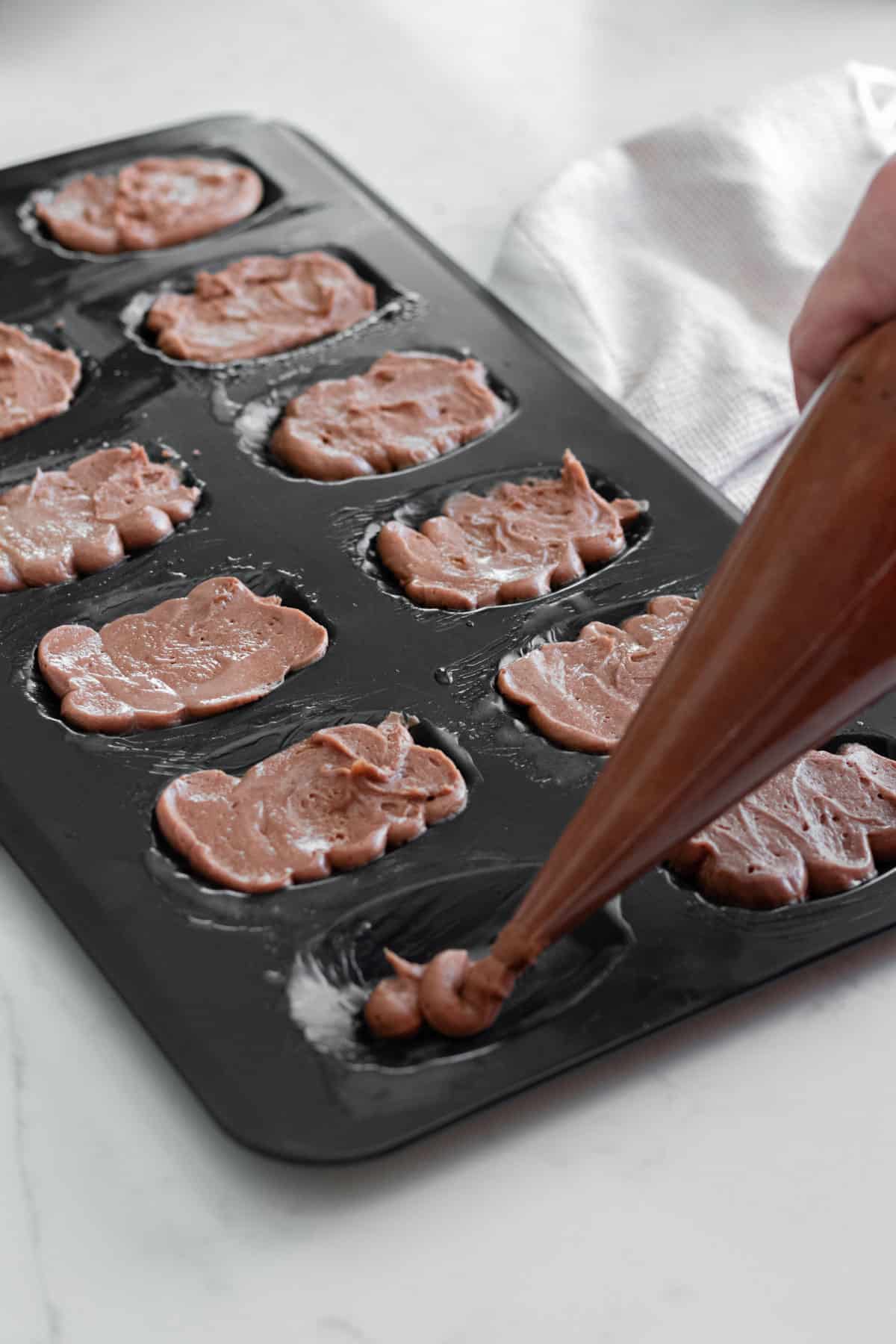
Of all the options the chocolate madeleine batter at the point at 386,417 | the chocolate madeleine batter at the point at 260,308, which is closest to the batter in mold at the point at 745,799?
the chocolate madeleine batter at the point at 386,417

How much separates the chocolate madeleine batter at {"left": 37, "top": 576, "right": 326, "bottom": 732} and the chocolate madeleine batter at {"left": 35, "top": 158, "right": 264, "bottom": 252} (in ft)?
2.09

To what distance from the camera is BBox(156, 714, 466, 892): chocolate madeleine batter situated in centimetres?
122

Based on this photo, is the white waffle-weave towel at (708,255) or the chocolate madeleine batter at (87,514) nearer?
the chocolate madeleine batter at (87,514)

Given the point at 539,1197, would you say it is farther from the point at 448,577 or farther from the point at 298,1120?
the point at 448,577

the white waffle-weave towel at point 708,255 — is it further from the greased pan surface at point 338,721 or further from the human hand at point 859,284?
the human hand at point 859,284

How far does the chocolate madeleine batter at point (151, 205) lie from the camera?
6.26 ft

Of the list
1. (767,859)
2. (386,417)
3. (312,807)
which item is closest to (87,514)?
(386,417)

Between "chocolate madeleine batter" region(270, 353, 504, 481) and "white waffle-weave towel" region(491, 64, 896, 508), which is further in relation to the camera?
"white waffle-weave towel" region(491, 64, 896, 508)

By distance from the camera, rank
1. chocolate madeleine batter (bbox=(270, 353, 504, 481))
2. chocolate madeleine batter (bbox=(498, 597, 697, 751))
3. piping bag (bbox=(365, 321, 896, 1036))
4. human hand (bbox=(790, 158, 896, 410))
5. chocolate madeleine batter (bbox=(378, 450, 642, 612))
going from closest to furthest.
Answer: piping bag (bbox=(365, 321, 896, 1036)) < human hand (bbox=(790, 158, 896, 410)) < chocolate madeleine batter (bbox=(498, 597, 697, 751)) < chocolate madeleine batter (bbox=(378, 450, 642, 612)) < chocolate madeleine batter (bbox=(270, 353, 504, 481))

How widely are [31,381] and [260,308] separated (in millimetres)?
273

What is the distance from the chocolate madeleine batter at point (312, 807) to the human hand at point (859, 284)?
0.43 metres

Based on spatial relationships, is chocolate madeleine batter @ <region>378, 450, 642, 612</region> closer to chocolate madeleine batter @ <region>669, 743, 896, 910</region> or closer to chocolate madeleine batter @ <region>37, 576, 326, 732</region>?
chocolate madeleine batter @ <region>37, 576, 326, 732</region>

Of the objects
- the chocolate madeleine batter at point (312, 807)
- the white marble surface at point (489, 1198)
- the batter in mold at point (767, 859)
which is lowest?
the white marble surface at point (489, 1198)

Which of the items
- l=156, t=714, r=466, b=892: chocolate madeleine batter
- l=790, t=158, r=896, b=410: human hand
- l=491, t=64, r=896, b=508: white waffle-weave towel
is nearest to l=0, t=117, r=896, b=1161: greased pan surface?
l=156, t=714, r=466, b=892: chocolate madeleine batter
